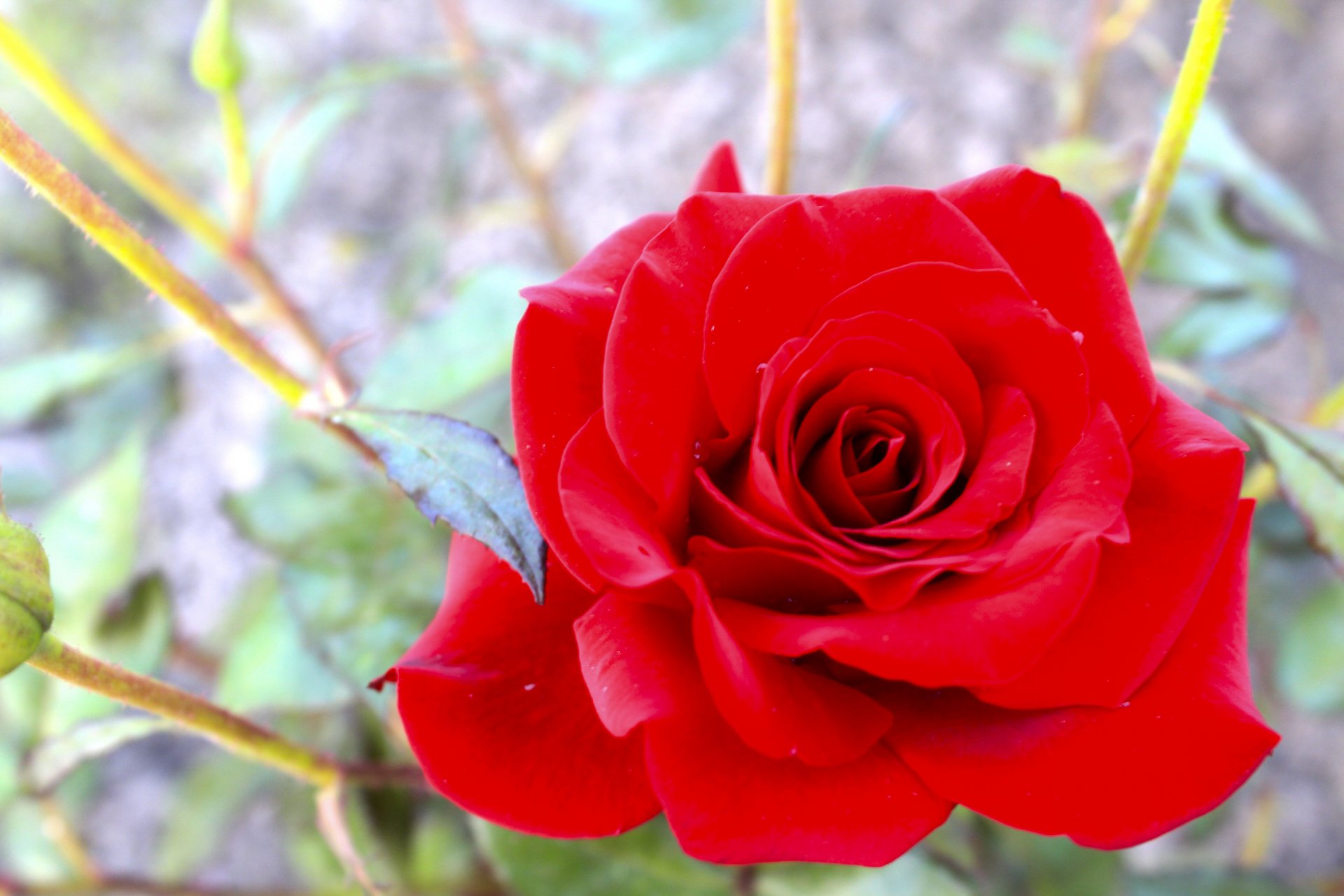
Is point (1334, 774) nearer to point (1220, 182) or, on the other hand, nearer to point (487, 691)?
point (1220, 182)

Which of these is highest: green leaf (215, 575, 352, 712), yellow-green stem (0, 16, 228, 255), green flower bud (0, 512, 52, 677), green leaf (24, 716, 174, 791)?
yellow-green stem (0, 16, 228, 255)

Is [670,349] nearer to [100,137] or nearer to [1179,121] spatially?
[1179,121]

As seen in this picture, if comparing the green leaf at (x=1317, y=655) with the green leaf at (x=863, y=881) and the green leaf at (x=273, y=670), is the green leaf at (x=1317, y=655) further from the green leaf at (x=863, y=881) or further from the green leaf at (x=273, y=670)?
the green leaf at (x=273, y=670)

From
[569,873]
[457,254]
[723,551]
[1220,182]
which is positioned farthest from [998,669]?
[457,254]

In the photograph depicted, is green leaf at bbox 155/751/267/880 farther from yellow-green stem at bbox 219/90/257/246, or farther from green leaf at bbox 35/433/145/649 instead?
yellow-green stem at bbox 219/90/257/246

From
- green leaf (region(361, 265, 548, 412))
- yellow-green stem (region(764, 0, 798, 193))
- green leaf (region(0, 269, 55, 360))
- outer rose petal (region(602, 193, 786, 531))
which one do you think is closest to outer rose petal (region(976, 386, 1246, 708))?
outer rose petal (region(602, 193, 786, 531))

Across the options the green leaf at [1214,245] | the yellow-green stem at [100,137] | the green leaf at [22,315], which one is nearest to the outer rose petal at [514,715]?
the yellow-green stem at [100,137]
